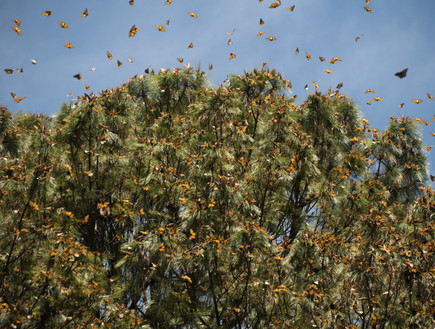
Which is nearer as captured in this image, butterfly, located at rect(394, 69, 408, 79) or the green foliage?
the green foliage

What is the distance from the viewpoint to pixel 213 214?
5488 millimetres

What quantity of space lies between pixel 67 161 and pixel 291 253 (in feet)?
13.1

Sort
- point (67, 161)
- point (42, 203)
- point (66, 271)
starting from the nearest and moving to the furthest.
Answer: point (66, 271)
point (42, 203)
point (67, 161)

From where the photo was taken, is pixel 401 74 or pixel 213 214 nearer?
pixel 213 214

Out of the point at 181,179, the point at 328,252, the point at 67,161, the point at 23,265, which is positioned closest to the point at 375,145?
the point at 328,252

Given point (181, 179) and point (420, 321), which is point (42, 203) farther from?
point (420, 321)

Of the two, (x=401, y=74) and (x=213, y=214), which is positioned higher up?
(x=401, y=74)

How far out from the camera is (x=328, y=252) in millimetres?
5527

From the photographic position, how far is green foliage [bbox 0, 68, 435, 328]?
5.35 m

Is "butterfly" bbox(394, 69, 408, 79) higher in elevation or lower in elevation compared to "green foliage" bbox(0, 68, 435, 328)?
higher

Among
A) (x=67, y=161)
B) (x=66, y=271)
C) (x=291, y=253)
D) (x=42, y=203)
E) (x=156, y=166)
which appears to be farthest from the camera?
(x=67, y=161)

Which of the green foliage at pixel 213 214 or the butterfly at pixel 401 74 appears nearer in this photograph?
the green foliage at pixel 213 214

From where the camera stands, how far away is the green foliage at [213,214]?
5.35 meters

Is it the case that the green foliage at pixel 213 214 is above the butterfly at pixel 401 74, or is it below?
below
